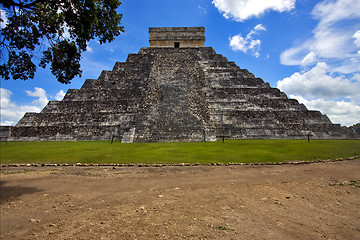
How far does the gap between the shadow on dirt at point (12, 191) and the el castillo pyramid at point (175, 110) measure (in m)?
9.27

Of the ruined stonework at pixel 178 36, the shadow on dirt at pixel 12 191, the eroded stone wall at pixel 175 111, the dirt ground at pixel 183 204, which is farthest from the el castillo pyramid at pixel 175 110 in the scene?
the shadow on dirt at pixel 12 191

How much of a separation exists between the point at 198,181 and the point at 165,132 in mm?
9910

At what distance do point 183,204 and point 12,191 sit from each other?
4411 mm

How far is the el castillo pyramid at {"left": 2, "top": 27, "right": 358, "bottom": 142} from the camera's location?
1692 centimetres

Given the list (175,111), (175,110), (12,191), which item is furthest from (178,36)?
(12,191)

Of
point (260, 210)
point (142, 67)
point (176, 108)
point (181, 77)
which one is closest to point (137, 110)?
point (176, 108)

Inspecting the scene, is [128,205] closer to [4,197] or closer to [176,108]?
[4,197]

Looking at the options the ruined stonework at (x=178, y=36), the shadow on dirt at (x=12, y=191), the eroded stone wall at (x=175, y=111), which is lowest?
the shadow on dirt at (x=12, y=191)

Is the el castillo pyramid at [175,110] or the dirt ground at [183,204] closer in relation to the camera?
the dirt ground at [183,204]

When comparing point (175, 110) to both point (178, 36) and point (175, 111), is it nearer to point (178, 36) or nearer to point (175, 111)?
point (175, 111)

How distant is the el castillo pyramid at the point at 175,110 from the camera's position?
16.9 meters

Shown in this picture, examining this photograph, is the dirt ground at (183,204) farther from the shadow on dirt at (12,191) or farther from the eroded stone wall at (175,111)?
the eroded stone wall at (175,111)

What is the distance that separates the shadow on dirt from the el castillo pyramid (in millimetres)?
9271

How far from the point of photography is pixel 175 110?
17781 millimetres
